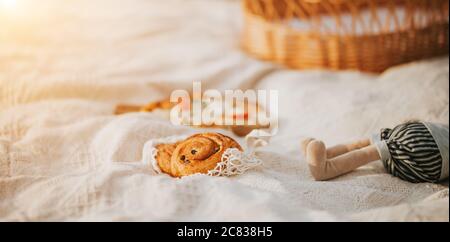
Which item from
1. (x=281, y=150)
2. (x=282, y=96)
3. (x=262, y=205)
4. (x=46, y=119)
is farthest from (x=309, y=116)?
(x=46, y=119)

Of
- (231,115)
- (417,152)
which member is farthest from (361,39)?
(417,152)

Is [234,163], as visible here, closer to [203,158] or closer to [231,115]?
[203,158]

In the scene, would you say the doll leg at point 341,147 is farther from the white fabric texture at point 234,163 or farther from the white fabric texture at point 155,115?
the white fabric texture at point 234,163

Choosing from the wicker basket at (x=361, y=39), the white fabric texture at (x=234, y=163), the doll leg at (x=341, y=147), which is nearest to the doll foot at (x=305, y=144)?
the doll leg at (x=341, y=147)

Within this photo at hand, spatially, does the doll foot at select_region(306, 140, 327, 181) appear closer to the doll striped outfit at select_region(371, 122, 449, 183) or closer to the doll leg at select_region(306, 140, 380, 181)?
the doll leg at select_region(306, 140, 380, 181)

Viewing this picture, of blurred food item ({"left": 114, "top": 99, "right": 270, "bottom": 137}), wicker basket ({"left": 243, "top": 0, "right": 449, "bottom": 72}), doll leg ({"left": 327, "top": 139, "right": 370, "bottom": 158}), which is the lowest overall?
doll leg ({"left": 327, "top": 139, "right": 370, "bottom": 158})

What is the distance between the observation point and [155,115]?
4.23ft

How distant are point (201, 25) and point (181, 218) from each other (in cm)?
128

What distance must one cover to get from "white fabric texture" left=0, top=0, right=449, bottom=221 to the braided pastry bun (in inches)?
1.4

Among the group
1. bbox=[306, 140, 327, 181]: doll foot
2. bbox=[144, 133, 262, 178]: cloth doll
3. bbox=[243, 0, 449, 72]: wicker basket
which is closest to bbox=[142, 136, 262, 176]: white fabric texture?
bbox=[144, 133, 262, 178]: cloth doll

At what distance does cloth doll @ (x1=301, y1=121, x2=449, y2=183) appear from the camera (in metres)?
0.99

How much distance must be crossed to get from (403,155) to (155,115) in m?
0.64

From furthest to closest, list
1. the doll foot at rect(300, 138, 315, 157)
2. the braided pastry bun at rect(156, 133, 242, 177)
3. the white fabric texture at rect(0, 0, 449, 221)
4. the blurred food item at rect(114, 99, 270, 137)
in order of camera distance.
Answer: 1. the blurred food item at rect(114, 99, 270, 137)
2. the doll foot at rect(300, 138, 315, 157)
3. the braided pastry bun at rect(156, 133, 242, 177)
4. the white fabric texture at rect(0, 0, 449, 221)

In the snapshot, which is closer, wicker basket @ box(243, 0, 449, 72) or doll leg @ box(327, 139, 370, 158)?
doll leg @ box(327, 139, 370, 158)
